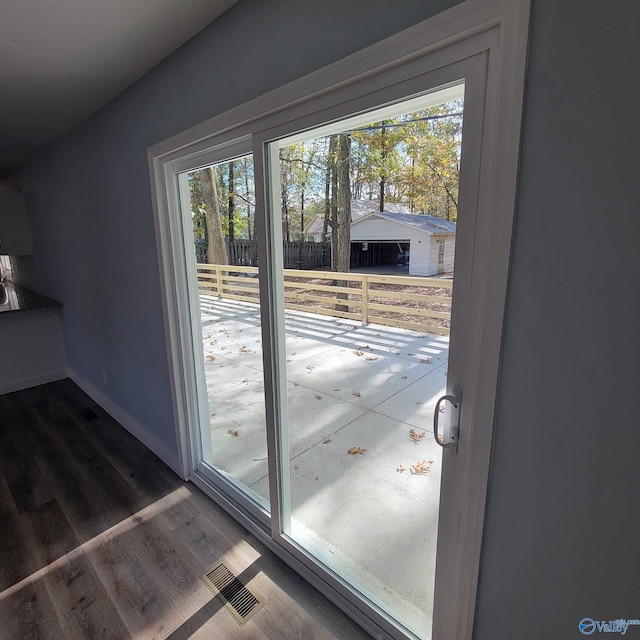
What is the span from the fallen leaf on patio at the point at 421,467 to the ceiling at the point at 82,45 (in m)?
2.64

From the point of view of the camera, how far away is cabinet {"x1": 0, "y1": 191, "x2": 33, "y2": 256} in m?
4.25

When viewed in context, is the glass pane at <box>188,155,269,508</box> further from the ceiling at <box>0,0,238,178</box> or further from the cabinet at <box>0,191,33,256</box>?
the cabinet at <box>0,191,33,256</box>

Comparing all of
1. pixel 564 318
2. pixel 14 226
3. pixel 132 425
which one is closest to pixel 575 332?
pixel 564 318

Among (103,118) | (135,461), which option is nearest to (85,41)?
(103,118)

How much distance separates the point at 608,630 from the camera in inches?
32.2

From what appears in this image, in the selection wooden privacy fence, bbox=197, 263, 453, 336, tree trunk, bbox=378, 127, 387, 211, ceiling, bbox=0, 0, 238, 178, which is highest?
ceiling, bbox=0, 0, 238, 178

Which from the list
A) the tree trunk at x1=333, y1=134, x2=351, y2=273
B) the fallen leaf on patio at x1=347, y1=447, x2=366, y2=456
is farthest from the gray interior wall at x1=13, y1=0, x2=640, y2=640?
the fallen leaf on patio at x1=347, y1=447, x2=366, y2=456

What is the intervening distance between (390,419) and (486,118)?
8.41 feet

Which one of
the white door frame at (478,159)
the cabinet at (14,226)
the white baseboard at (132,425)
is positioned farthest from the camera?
the cabinet at (14,226)

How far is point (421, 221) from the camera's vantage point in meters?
1.21

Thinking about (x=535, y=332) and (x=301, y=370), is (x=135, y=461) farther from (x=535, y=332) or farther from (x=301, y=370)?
(x=535, y=332)

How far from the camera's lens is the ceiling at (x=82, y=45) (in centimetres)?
138

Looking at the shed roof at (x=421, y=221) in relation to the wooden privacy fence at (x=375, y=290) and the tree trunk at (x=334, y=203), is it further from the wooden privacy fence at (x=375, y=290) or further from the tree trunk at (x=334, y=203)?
the tree trunk at (x=334, y=203)

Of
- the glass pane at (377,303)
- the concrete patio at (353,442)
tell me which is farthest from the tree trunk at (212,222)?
the glass pane at (377,303)
